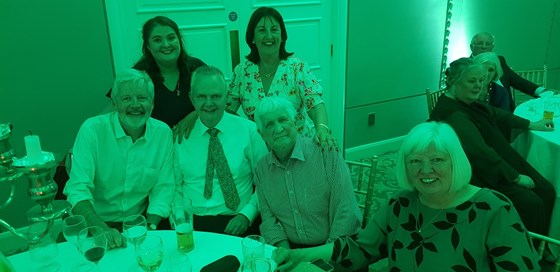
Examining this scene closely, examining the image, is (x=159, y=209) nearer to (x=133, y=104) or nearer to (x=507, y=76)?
(x=133, y=104)

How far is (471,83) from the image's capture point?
266 cm

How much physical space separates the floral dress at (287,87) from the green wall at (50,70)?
121 centimetres

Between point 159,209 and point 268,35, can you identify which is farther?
point 268,35

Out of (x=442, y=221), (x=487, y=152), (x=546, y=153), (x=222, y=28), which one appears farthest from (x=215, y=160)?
(x=546, y=153)

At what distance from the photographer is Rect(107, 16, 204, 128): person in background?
262 centimetres

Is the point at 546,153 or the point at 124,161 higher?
the point at 124,161

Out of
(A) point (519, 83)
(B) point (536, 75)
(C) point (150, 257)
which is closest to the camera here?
(C) point (150, 257)

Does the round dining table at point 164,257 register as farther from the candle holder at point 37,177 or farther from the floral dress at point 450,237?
the floral dress at point 450,237

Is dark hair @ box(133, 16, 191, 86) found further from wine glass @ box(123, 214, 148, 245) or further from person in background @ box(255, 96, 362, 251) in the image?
wine glass @ box(123, 214, 148, 245)

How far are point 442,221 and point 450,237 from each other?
61 millimetres

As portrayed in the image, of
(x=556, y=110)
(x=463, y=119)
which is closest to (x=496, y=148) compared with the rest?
(x=463, y=119)

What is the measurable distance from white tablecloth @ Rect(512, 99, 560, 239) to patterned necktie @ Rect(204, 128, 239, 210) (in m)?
2.06

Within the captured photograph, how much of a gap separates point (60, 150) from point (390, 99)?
3.33 metres

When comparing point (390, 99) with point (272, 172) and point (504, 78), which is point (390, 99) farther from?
point (272, 172)
